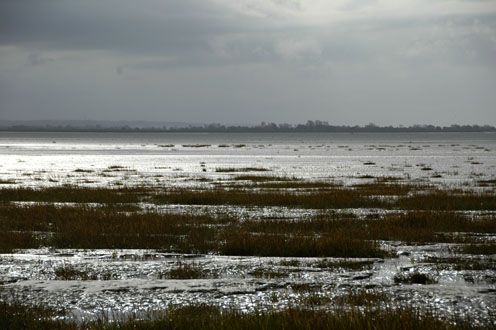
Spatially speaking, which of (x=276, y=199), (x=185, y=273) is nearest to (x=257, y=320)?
(x=185, y=273)

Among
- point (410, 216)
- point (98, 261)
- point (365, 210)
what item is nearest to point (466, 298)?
point (98, 261)

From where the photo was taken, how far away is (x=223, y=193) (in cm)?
Answer: 3441

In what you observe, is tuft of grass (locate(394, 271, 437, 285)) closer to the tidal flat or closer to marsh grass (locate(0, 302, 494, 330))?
the tidal flat

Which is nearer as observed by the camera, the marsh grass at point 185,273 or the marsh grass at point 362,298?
the marsh grass at point 362,298

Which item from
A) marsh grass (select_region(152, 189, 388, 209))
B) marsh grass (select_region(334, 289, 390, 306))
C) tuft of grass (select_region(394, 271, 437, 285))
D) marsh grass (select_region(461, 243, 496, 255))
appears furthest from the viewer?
marsh grass (select_region(152, 189, 388, 209))

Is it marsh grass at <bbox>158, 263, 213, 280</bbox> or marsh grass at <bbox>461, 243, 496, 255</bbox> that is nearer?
marsh grass at <bbox>158, 263, 213, 280</bbox>

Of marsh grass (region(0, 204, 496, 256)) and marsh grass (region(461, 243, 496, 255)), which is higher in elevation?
marsh grass (region(461, 243, 496, 255))

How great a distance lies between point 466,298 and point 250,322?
4240mm

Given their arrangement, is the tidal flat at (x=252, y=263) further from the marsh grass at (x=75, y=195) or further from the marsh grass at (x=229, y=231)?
the marsh grass at (x=75, y=195)

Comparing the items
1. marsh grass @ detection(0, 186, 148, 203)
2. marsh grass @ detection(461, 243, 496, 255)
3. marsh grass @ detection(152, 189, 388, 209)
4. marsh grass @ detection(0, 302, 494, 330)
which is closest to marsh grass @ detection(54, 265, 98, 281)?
marsh grass @ detection(0, 302, 494, 330)

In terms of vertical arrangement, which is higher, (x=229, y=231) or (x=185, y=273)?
(x=185, y=273)

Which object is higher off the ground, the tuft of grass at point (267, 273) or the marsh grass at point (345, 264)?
the tuft of grass at point (267, 273)

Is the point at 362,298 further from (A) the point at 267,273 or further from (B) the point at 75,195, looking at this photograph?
(B) the point at 75,195

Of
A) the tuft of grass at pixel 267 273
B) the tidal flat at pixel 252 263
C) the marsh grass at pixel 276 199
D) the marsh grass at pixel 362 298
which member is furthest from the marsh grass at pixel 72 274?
the marsh grass at pixel 276 199
